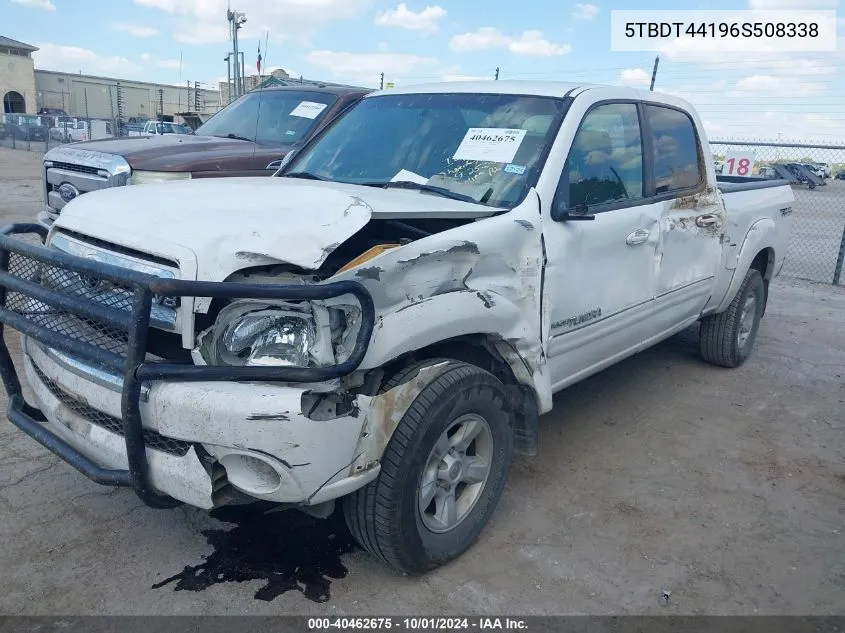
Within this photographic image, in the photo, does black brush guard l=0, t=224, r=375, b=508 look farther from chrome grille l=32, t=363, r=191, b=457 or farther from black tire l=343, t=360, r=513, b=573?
black tire l=343, t=360, r=513, b=573

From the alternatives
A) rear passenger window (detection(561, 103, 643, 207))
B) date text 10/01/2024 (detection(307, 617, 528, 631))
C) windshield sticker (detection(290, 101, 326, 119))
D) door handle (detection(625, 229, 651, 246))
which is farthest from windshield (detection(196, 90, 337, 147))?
date text 10/01/2024 (detection(307, 617, 528, 631))

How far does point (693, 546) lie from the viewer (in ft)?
10.4

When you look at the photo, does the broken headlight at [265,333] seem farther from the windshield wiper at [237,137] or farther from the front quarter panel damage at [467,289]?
the windshield wiper at [237,137]

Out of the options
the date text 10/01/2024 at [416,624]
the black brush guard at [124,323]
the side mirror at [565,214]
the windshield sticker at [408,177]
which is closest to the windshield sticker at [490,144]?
the windshield sticker at [408,177]

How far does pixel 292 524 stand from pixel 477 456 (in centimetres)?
91

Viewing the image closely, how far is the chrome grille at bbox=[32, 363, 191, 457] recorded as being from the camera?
2.39 meters

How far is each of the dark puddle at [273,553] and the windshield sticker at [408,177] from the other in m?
1.62

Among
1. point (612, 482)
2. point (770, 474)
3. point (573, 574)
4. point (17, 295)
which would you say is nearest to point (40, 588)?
point (17, 295)

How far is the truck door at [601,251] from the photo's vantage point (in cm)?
331

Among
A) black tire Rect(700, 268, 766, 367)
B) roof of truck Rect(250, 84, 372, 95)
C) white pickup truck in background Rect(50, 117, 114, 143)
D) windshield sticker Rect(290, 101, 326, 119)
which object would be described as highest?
white pickup truck in background Rect(50, 117, 114, 143)

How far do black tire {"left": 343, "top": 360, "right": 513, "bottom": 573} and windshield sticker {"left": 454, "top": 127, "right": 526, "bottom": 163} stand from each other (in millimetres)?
1120

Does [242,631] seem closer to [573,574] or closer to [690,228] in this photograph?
[573,574]

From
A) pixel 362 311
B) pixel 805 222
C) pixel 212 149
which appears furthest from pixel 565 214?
pixel 805 222

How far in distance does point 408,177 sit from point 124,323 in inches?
63.6
